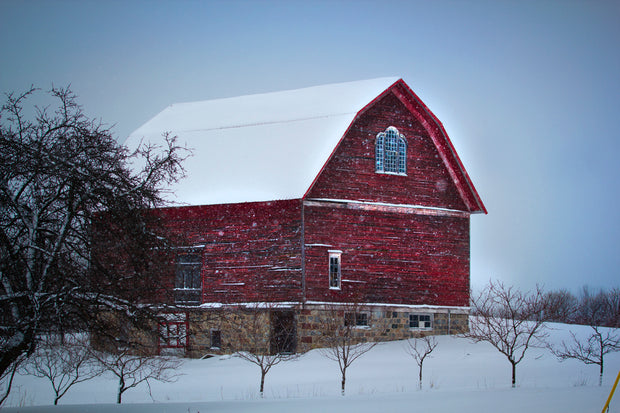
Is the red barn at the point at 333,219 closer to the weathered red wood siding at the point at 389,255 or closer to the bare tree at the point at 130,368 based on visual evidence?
the weathered red wood siding at the point at 389,255

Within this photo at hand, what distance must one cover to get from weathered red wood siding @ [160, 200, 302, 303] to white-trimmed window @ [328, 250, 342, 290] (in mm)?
1262

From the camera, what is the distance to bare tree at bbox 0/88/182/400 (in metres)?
13.0

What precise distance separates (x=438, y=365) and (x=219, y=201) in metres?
9.94

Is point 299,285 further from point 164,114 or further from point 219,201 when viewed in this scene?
point 164,114

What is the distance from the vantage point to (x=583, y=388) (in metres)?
19.1

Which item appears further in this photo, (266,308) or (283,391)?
(266,308)

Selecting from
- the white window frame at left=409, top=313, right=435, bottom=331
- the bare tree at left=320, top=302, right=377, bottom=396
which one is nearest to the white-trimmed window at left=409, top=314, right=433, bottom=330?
the white window frame at left=409, top=313, right=435, bottom=331

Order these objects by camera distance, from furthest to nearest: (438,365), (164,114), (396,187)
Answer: (164,114) < (396,187) < (438,365)

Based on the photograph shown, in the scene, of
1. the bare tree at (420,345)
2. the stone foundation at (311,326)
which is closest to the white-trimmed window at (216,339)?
the stone foundation at (311,326)

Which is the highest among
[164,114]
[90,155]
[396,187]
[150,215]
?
[164,114]

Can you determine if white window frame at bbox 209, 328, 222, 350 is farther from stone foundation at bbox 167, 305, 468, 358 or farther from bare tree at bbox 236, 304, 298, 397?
bare tree at bbox 236, 304, 298, 397

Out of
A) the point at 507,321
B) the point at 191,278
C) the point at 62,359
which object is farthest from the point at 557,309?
the point at 62,359

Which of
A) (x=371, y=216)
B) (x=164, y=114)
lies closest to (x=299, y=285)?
(x=371, y=216)

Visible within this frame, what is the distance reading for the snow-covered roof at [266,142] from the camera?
27.7 m
